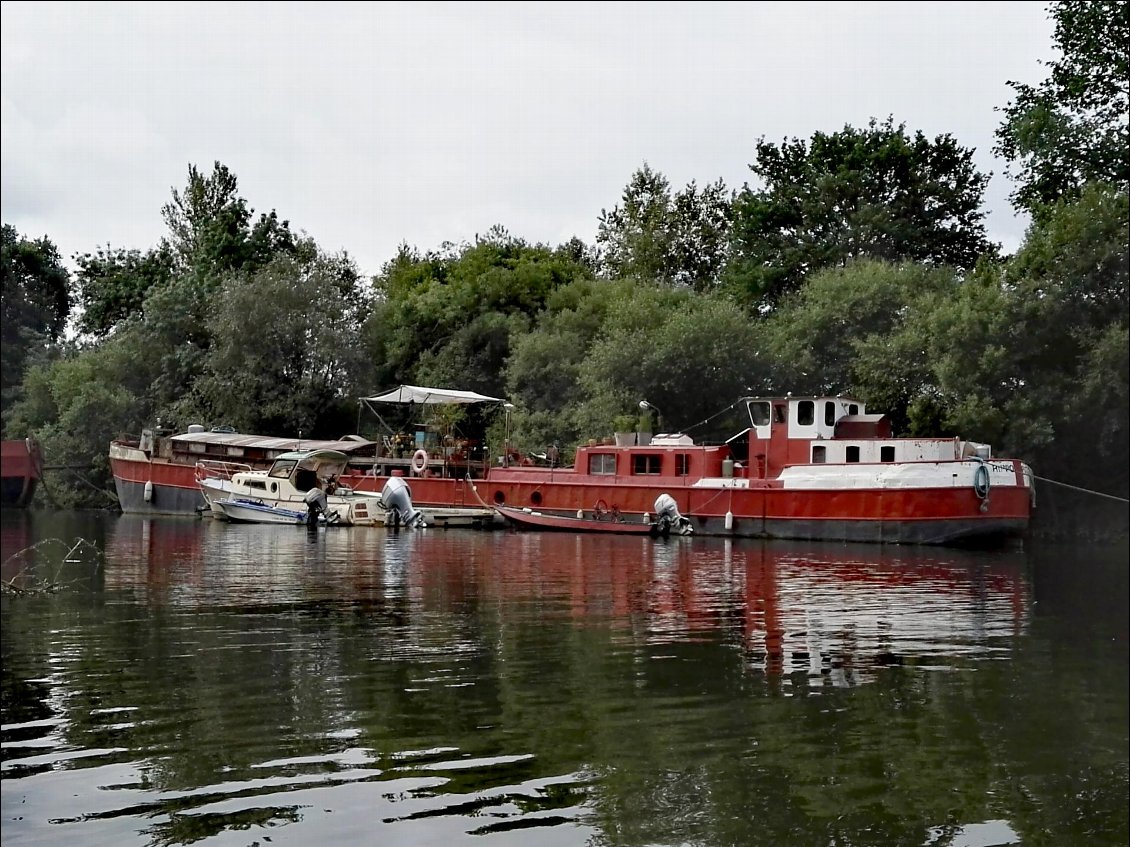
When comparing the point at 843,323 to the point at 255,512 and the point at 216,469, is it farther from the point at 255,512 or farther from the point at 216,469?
the point at 216,469

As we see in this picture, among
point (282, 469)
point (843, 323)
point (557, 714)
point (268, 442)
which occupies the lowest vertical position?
point (557, 714)

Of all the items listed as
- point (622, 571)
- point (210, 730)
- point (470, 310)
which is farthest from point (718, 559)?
point (470, 310)

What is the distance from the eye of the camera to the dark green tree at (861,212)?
49.8m

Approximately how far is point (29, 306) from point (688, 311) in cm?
2063

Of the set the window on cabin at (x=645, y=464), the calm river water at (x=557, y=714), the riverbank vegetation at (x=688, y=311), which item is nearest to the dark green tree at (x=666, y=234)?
the riverbank vegetation at (x=688, y=311)

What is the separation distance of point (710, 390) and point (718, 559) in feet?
50.7

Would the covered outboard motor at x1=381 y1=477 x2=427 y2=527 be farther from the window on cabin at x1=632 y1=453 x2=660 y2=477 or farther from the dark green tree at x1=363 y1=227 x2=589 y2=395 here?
the dark green tree at x1=363 y1=227 x2=589 y2=395

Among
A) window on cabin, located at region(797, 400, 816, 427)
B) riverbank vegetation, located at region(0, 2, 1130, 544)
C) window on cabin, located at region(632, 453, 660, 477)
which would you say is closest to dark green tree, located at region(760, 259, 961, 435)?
riverbank vegetation, located at region(0, 2, 1130, 544)

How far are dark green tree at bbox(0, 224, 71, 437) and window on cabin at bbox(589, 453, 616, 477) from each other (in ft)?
50.3

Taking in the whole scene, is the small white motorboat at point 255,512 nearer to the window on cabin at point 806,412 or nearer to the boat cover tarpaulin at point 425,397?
the boat cover tarpaulin at point 425,397

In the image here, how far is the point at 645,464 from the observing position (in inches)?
1446

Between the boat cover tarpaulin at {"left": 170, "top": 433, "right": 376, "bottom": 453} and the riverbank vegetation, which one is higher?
the riverbank vegetation

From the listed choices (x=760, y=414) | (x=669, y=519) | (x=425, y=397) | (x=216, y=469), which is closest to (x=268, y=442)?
(x=216, y=469)

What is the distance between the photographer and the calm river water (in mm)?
8148
